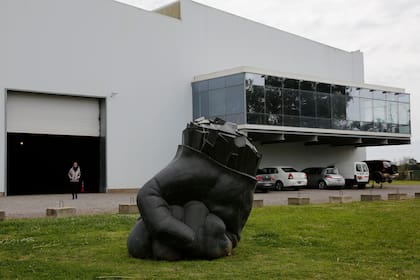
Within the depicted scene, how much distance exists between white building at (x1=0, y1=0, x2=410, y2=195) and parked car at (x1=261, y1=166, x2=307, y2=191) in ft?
7.11

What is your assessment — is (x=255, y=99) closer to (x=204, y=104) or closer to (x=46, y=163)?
(x=204, y=104)

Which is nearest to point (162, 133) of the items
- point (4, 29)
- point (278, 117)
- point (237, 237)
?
point (278, 117)

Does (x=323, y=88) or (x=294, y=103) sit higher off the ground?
(x=323, y=88)

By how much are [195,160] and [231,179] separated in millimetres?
574

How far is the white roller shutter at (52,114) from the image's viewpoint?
28844mm

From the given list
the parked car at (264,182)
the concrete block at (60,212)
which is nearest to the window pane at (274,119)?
the parked car at (264,182)

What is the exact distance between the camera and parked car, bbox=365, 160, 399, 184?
41125mm

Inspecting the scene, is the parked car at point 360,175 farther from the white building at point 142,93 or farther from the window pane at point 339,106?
the window pane at point 339,106

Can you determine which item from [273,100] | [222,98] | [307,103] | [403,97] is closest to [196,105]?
[222,98]

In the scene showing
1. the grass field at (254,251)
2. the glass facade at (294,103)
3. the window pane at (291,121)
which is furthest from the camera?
the window pane at (291,121)

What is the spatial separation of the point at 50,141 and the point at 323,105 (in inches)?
695

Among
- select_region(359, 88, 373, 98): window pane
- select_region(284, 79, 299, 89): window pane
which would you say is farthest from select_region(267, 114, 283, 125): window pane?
select_region(359, 88, 373, 98): window pane

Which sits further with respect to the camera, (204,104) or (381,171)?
(381,171)

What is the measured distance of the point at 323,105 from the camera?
1494 inches
